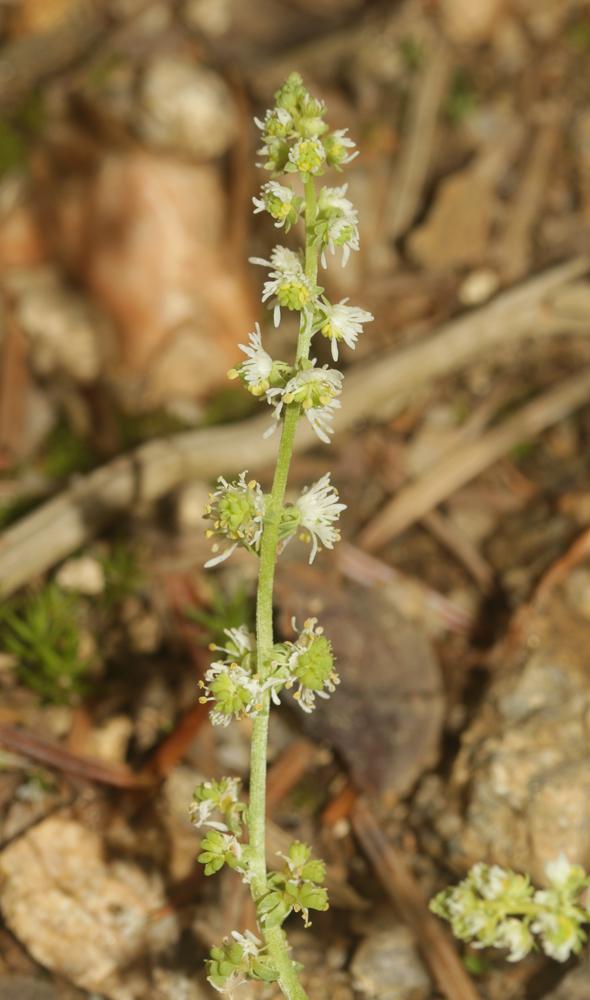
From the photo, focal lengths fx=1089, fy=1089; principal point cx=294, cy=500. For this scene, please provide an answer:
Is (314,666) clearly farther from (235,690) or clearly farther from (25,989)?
(25,989)

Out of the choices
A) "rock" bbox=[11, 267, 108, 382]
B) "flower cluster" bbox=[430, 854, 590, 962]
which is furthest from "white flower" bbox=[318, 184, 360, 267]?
"rock" bbox=[11, 267, 108, 382]

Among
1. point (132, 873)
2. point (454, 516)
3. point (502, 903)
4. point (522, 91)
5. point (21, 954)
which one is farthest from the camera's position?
point (522, 91)

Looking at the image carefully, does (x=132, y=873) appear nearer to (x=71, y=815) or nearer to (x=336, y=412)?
(x=71, y=815)

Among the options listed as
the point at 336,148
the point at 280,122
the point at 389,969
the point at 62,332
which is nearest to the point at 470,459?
the point at 62,332

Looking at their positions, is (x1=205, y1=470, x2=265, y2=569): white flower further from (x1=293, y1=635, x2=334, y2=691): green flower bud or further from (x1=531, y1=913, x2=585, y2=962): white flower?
(x1=531, y1=913, x2=585, y2=962): white flower

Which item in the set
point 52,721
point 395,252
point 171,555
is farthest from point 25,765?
point 395,252

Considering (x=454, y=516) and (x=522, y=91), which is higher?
(x=522, y=91)
